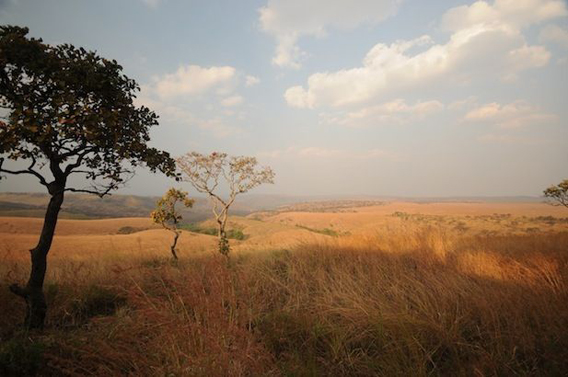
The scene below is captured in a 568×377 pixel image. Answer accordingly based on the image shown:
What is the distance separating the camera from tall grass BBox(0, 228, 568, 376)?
254cm

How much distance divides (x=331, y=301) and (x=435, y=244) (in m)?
4.45

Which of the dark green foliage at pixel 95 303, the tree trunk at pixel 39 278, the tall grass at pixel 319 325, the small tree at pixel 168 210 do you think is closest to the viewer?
the tall grass at pixel 319 325

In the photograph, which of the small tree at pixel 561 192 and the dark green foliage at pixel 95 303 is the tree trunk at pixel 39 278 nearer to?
the dark green foliage at pixel 95 303

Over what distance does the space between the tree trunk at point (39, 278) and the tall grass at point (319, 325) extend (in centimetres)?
26

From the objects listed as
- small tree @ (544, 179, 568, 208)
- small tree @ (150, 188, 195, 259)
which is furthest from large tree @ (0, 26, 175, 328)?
small tree @ (544, 179, 568, 208)

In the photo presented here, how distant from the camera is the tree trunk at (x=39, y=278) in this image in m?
3.62

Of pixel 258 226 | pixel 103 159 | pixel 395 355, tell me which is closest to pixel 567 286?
pixel 395 355

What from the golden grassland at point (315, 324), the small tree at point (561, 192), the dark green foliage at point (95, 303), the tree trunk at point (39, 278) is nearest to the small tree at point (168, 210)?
the golden grassland at point (315, 324)

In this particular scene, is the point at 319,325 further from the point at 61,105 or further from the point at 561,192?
the point at 561,192

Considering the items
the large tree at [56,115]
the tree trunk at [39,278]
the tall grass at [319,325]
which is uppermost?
the large tree at [56,115]

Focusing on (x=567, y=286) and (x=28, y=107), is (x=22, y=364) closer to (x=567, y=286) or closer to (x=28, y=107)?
(x=28, y=107)

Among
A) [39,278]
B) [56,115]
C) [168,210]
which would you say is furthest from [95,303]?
[168,210]

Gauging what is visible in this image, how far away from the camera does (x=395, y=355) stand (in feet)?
8.66

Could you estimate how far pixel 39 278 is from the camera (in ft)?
12.3
